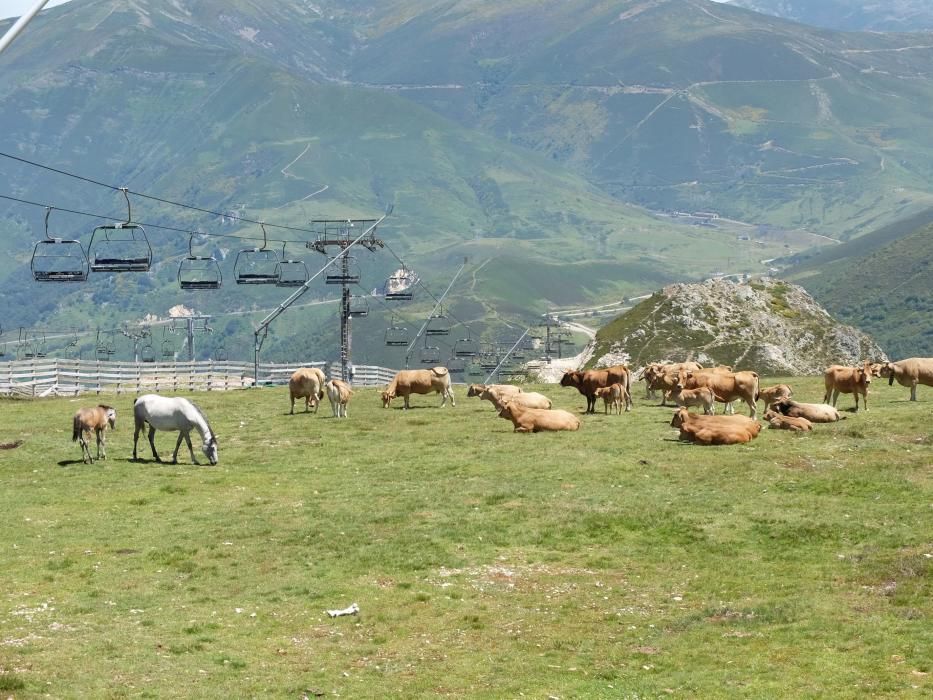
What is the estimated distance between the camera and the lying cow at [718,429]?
37.1 metres

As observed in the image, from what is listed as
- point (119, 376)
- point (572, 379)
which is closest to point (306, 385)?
point (572, 379)

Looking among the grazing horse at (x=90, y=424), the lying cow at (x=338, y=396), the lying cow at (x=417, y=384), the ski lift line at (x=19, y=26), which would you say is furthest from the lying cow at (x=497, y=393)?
the ski lift line at (x=19, y=26)

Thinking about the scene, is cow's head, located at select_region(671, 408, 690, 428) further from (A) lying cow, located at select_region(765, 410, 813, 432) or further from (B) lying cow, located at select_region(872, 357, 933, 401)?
(B) lying cow, located at select_region(872, 357, 933, 401)

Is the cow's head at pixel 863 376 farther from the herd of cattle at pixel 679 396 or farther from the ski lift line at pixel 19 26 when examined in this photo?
the ski lift line at pixel 19 26

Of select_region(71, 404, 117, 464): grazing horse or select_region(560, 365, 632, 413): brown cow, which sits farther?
select_region(560, 365, 632, 413): brown cow

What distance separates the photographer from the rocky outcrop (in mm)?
83000

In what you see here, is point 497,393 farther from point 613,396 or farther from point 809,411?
point 809,411

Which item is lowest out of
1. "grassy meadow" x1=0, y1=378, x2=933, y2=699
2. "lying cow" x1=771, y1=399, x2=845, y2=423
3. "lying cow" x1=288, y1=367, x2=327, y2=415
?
"grassy meadow" x1=0, y1=378, x2=933, y2=699

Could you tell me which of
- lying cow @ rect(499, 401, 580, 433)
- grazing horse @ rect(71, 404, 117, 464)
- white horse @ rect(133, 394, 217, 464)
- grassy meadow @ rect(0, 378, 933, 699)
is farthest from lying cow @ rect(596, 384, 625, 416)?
grazing horse @ rect(71, 404, 117, 464)

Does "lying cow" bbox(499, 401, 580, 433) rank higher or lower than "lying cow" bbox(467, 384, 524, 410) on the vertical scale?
lower

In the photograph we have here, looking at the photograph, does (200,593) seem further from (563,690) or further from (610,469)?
(610,469)

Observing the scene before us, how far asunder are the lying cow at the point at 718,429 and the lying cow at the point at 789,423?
1.43 m

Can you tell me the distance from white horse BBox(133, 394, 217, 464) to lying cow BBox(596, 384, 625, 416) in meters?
14.5

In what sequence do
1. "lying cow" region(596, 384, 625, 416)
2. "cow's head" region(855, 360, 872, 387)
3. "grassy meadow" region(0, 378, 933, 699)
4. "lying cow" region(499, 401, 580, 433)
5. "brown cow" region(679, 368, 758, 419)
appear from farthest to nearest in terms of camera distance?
1. "lying cow" region(596, 384, 625, 416)
2. "cow's head" region(855, 360, 872, 387)
3. "brown cow" region(679, 368, 758, 419)
4. "lying cow" region(499, 401, 580, 433)
5. "grassy meadow" region(0, 378, 933, 699)
